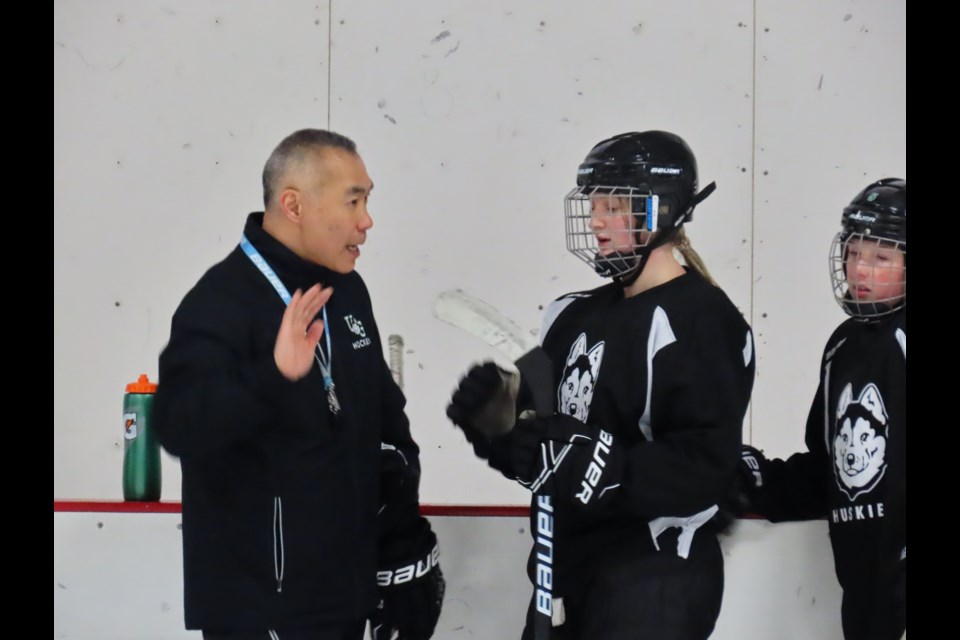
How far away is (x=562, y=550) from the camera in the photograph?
1915 mm

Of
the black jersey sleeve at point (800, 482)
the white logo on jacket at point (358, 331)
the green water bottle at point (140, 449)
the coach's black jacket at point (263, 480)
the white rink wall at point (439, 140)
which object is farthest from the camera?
the white rink wall at point (439, 140)

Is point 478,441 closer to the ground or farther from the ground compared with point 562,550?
farther from the ground

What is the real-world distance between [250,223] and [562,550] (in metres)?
0.80

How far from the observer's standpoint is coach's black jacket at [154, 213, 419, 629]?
5.62 feet

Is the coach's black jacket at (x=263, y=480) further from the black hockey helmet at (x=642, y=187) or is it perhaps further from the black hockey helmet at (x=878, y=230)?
the black hockey helmet at (x=878, y=230)

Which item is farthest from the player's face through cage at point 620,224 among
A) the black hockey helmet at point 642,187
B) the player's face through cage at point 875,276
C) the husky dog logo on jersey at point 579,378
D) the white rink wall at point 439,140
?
the white rink wall at point 439,140

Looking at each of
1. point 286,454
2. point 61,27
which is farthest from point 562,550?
point 61,27

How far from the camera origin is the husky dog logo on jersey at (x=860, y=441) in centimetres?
190

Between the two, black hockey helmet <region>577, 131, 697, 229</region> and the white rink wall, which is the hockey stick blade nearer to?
black hockey helmet <region>577, 131, 697, 229</region>

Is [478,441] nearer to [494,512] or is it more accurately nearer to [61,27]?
[494,512]

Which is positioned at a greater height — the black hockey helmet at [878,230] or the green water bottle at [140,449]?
the black hockey helmet at [878,230]

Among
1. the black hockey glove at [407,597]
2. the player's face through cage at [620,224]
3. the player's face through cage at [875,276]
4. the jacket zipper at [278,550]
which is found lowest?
the black hockey glove at [407,597]

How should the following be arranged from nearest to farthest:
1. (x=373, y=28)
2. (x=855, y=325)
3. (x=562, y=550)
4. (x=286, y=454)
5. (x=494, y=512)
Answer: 1. (x=286, y=454)
2. (x=562, y=550)
3. (x=855, y=325)
4. (x=494, y=512)
5. (x=373, y=28)

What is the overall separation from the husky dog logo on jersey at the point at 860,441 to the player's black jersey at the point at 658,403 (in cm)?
22
